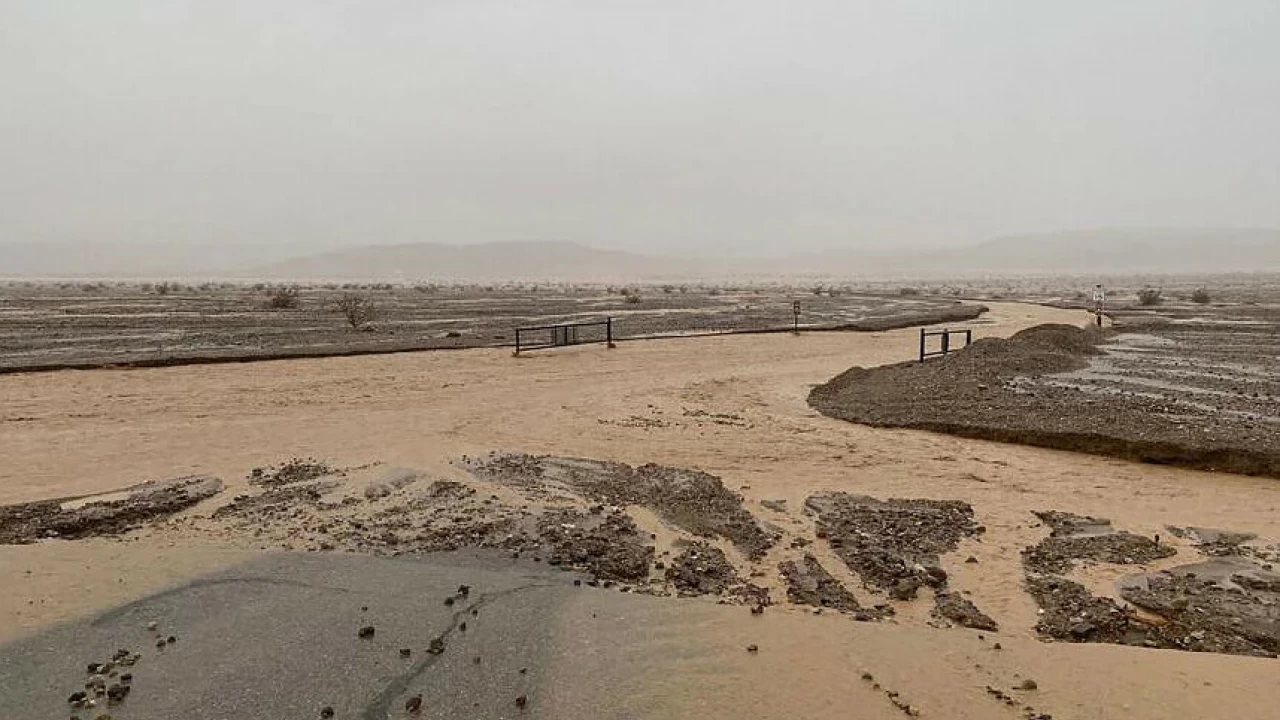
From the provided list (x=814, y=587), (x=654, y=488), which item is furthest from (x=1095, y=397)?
(x=814, y=587)

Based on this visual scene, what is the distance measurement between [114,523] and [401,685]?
519 centimetres

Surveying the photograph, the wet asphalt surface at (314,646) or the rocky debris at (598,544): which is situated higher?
the rocky debris at (598,544)

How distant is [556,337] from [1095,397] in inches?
671

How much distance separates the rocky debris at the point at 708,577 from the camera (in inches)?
256

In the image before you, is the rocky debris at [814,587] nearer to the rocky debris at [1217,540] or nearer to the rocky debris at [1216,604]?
the rocky debris at [1216,604]

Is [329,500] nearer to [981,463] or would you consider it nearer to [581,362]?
[981,463]

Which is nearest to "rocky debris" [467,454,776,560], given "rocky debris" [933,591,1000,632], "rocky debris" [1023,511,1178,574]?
"rocky debris" [933,591,1000,632]

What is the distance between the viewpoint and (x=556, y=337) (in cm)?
2745

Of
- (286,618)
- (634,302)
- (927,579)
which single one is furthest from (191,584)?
(634,302)

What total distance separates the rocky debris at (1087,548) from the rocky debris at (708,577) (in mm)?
2706

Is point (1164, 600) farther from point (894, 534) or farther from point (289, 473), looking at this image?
point (289, 473)

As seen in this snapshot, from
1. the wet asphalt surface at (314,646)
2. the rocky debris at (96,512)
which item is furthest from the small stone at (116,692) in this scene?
the rocky debris at (96,512)

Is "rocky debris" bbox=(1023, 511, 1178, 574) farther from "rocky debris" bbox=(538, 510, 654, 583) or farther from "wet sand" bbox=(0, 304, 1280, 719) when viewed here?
"rocky debris" bbox=(538, 510, 654, 583)

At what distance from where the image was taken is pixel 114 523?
8.25 m
